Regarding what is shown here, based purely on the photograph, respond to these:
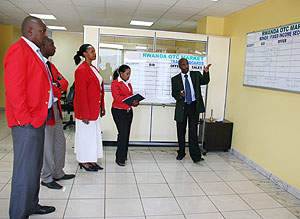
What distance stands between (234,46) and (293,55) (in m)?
1.81

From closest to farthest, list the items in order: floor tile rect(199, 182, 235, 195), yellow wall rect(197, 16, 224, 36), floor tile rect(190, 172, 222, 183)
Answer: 1. floor tile rect(199, 182, 235, 195)
2. floor tile rect(190, 172, 222, 183)
3. yellow wall rect(197, 16, 224, 36)

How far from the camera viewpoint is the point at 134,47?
227 inches

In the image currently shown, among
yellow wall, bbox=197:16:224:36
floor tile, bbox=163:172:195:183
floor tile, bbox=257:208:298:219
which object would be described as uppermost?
yellow wall, bbox=197:16:224:36

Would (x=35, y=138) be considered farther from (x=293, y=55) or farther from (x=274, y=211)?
(x=293, y=55)

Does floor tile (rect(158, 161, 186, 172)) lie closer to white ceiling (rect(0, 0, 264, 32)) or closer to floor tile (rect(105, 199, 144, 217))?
floor tile (rect(105, 199, 144, 217))

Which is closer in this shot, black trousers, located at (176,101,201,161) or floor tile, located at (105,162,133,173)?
floor tile, located at (105,162,133,173)

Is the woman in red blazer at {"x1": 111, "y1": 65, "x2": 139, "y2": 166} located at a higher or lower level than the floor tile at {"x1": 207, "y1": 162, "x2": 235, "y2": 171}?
higher

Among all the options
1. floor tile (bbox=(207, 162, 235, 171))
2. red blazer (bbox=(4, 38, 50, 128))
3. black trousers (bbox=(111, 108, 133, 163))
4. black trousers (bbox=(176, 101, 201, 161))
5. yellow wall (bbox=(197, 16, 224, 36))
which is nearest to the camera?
red blazer (bbox=(4, 38, 50, 128))

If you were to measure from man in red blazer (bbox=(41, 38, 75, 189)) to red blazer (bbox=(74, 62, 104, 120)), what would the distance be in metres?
0.27

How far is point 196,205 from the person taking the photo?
3184 mm

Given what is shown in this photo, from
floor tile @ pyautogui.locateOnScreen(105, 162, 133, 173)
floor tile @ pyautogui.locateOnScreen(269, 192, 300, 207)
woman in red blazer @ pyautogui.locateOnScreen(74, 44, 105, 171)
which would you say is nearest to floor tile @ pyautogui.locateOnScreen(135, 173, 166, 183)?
floor tile @ pyautogui.locateOnScreen(105, 162, 133, 173)

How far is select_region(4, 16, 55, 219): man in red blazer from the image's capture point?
2166 millimetres

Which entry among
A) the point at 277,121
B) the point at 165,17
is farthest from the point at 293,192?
the point at 165,17

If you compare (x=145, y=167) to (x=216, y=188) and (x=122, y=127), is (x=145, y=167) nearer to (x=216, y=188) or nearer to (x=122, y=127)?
(x=122, y=127)
